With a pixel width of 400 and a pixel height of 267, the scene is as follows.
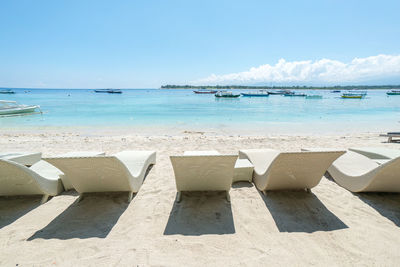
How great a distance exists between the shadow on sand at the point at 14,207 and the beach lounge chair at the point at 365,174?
485cm

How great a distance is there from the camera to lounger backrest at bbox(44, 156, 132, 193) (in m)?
2.49

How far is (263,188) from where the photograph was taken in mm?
3037

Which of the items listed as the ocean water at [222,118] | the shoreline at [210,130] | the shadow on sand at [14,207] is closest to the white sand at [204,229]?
the shadow on sand at [14,207]

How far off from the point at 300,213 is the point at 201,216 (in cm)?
132

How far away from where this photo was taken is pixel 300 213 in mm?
2566

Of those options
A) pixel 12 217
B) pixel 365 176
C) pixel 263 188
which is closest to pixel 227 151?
pixel 263 188

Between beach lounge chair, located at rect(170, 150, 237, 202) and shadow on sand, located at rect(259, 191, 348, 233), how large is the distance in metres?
0.71

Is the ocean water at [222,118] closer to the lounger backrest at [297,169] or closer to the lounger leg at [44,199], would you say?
the lounger backrest at [297,169]

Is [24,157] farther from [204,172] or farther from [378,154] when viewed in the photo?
[378,154]

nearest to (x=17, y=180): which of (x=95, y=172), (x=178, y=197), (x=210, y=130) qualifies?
(x=95, y=172)

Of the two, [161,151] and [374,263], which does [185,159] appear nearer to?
[374,263]

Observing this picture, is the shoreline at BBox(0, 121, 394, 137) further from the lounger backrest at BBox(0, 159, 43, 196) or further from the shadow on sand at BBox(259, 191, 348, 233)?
the lounger backrest at BBox(0, 159, 43, 196)

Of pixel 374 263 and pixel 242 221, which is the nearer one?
pixel 374 263

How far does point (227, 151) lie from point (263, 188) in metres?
2.76
